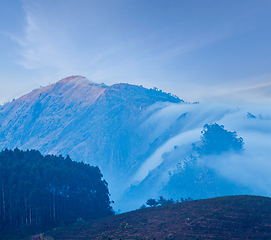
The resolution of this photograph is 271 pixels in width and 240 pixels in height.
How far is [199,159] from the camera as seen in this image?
185875 mm

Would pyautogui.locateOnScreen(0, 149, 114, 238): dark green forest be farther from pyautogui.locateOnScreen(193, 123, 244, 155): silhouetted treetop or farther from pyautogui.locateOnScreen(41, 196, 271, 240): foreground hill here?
pyautogui.locateOnScreen(193, 123, 244, 155): silhouetted treetop

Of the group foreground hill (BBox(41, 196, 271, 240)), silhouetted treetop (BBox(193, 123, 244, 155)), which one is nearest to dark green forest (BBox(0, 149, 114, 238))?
foreground hill (BBox(41, 196, 271, 240))

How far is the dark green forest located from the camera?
51594 millimetres

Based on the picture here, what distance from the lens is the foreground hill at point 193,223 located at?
3384 centimetres

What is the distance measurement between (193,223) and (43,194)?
35529 mm

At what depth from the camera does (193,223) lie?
38.0 meters

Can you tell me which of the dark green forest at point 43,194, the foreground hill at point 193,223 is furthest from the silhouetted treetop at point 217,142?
the foreground hill at point 193,223

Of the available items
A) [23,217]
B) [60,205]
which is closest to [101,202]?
[60,205]

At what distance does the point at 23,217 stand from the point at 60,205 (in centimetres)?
1008

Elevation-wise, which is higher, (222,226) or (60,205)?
(60,205)

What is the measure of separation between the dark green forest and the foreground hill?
12.9 m

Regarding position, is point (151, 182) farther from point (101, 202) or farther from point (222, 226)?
point (222, 226)

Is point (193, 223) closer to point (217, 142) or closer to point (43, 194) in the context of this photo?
point (43, 194)

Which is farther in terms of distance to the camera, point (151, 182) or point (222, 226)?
point (151, 182)
